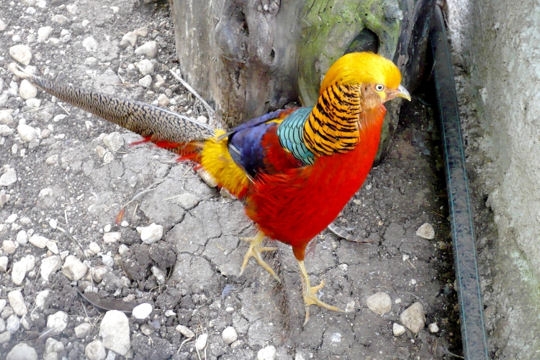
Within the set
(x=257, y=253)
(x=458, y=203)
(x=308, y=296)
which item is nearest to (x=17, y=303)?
(x=257, y=253)

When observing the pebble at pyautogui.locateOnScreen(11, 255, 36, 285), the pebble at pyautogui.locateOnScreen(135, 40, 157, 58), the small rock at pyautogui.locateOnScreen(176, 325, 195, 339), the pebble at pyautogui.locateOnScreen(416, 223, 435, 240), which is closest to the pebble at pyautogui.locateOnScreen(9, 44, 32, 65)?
the pebble at pyautogui.locateOnScreen(135, 40, 157, 58)

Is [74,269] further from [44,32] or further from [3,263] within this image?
[44,32]

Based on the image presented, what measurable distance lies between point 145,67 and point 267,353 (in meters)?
1.75

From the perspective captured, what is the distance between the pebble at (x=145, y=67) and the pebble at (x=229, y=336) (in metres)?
1.57

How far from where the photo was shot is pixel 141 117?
2.62 metres

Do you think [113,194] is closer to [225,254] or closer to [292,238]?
[225,254]

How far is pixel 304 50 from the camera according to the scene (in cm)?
282

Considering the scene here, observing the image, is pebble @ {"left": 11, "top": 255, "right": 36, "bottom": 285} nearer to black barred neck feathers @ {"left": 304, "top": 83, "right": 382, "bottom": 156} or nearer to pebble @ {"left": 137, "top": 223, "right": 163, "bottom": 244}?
pebble @ {"left": 137, "top": 223, "right": 163, "bottom": 244}

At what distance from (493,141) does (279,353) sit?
4.32 ft

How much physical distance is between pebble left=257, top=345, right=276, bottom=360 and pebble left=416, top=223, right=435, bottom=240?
891 millimetres

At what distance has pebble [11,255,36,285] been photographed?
280 centimetres

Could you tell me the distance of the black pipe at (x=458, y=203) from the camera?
2551mm

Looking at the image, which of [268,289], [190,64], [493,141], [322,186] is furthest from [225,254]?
[493,141]

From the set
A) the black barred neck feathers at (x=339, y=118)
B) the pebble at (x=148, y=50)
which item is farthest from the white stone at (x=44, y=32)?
the black barred neck feathers at (x=339, y=118)
